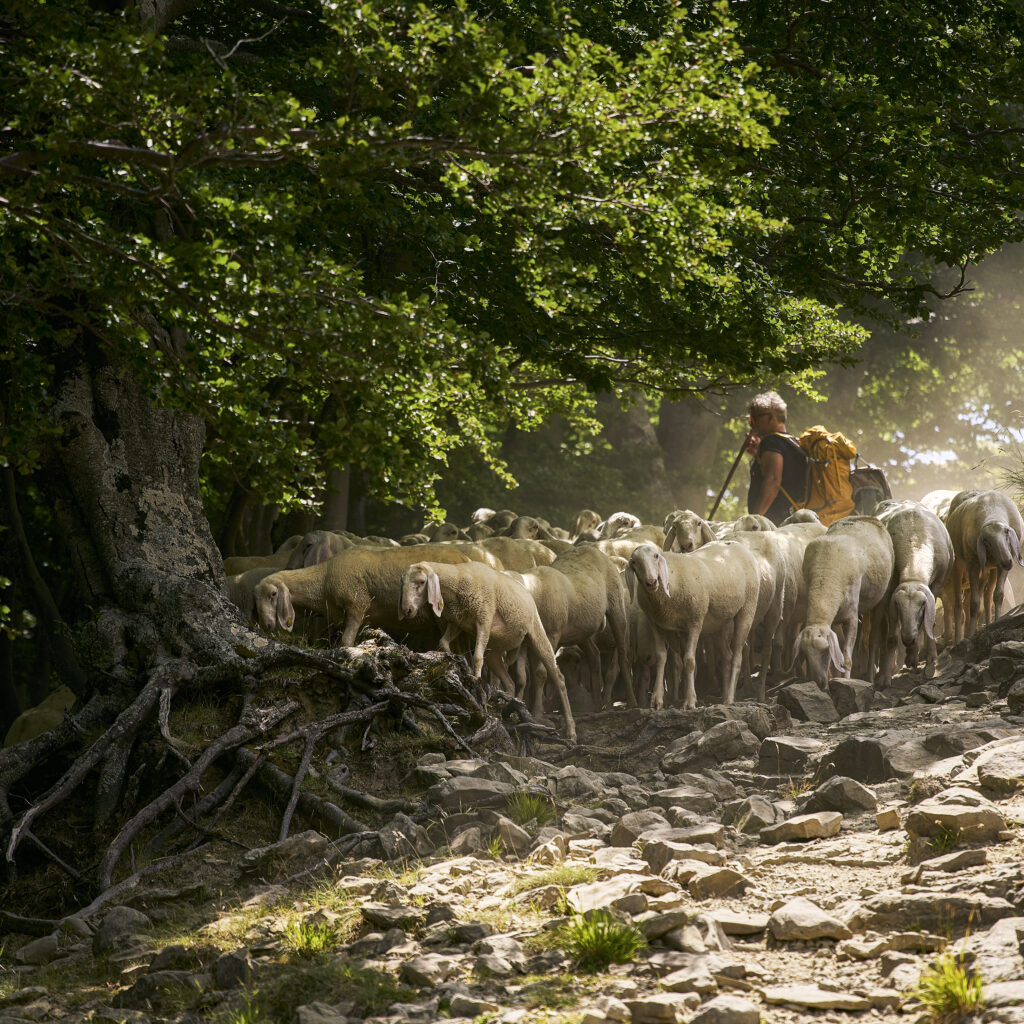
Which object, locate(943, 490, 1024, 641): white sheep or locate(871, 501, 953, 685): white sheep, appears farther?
locate(943, 490, 1024, 641): white sheep

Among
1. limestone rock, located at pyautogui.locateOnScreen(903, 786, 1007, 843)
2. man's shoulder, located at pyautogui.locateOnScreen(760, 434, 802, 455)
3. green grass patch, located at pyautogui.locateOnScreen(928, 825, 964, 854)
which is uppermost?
man's shoulder, located at pyautogui.locateOnScreen(760, 434, 802, 455)

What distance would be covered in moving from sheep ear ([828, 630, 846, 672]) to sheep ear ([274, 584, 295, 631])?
5703mm

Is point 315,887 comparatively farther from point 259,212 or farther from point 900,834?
point 259,212

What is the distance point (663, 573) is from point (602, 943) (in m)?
7.52

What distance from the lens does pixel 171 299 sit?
7.43m

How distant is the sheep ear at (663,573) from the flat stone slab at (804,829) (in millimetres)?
5623

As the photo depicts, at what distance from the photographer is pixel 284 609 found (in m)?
12.0

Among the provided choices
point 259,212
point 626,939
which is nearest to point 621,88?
point 259,212

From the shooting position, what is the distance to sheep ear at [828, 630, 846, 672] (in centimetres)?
1277

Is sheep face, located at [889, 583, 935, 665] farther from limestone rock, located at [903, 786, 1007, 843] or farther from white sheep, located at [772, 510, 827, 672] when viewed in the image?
limestone rock, located at [903, 786, 1007, 843]

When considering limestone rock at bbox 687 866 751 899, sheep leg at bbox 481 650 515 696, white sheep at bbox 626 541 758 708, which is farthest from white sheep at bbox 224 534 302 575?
limestone rock at bbox 687 866 751 899

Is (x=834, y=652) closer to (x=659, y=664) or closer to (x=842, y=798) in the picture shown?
(x=659, y=664)

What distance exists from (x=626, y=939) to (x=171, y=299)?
4732mm

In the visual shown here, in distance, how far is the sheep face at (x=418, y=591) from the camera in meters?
11.0
